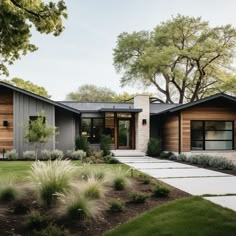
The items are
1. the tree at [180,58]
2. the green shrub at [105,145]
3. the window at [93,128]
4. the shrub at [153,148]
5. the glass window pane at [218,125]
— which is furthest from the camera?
the tree at [180,58]

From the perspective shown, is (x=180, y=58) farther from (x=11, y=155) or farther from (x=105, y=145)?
(x=11, y=155)

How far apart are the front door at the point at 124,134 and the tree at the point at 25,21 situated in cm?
1388

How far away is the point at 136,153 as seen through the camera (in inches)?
723

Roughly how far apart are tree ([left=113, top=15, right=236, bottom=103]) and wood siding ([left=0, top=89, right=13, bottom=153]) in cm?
2036

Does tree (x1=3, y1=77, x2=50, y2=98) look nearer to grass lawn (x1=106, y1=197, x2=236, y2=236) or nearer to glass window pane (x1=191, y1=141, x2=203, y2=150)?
glass window pane (x1=191, y1=141, x2=203, y2=150)

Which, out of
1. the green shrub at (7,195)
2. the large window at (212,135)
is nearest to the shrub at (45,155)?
the large window at (212,135)

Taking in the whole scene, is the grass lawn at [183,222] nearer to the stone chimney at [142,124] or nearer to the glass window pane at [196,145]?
the glass window pane at [196,145]

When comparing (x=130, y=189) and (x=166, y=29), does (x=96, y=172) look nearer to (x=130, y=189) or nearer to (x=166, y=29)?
(x=130, y=189)

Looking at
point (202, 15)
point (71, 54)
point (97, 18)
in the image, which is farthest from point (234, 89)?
point (97, 18)

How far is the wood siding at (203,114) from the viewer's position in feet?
56.4

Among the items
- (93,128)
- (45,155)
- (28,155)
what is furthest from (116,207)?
(93,128)

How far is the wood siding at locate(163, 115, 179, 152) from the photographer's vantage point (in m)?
17.8

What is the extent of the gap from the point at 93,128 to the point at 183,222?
610 inches

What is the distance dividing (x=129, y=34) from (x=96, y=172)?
33727 millimetres
